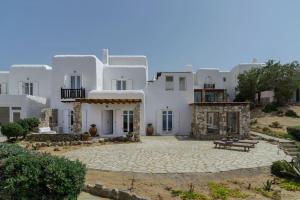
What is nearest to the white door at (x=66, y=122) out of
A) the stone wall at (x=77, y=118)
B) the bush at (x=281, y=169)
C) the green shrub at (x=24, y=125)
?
the stone wall at (x=77, y=118)

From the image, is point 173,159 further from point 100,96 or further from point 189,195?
point 100,96

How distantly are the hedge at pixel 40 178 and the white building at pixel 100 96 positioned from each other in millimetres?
16997

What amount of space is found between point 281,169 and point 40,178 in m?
9.98

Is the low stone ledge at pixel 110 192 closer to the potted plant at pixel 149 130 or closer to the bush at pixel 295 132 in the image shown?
the bush at pixel 295 132

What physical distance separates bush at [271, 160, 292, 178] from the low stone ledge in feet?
23.1

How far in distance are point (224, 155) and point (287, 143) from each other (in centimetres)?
743

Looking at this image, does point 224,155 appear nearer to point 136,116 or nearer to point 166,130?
point 136,116

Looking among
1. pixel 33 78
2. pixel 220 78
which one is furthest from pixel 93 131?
pixel 220 78

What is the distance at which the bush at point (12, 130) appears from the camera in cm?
2247

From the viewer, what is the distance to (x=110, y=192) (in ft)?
30.3

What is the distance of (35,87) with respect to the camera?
33906 millimetres

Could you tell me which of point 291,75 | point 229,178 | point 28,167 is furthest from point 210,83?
point 28,167

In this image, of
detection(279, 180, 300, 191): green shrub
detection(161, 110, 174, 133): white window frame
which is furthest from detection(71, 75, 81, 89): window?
detection(279, 180, 300, 191): green shrub

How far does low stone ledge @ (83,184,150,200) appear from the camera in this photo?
8758 millimetres
